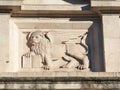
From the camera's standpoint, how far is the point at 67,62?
49.6ft

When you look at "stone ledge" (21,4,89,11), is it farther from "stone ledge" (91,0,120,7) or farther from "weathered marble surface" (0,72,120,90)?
"weathered marble surface" (0,72,120,90)

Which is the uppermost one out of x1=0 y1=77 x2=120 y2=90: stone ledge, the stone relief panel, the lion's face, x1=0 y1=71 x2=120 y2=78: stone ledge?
the lion's face

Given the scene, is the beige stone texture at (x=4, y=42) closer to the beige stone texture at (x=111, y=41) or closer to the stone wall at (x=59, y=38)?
the stone wall at (x=59, y=38)

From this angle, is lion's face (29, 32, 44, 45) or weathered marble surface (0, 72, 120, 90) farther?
lion's face (29, 32, 44, 45)

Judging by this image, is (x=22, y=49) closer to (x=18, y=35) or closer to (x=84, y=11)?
(x=18, y=35)

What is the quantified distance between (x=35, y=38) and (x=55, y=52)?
0.63m

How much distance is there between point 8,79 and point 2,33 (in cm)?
156

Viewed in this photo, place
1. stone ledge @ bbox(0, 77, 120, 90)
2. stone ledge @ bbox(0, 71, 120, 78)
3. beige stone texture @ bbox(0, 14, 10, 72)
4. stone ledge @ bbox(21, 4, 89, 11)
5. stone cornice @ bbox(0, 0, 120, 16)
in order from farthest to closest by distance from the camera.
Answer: stone ledge @ bbox(21, 4, 89, 11) < stone cornice @ bbox(0, 0, 120, 16) < beige stone texture @ bbox(0, 14, 10, 72) < stone ledge @ bbox(0, 71, 120, 78) < stone ledge @ bbox(0, 77, 120, 90)

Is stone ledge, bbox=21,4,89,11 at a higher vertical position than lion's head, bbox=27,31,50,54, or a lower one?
higher

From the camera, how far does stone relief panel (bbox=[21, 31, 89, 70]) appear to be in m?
15.0

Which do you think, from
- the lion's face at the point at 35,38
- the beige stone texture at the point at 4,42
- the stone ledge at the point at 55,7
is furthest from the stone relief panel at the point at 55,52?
the stone ledge at the point at 55,7

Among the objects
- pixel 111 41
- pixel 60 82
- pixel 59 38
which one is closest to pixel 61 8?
pixel 59 38

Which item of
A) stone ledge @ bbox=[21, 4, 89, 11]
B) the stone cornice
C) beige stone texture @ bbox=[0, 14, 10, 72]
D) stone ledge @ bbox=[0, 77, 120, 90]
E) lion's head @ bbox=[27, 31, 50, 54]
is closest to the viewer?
stone ledge @ bbox=[0, 77, 120, 90]

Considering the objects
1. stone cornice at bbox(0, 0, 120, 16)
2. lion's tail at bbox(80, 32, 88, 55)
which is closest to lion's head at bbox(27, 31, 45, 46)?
stone cornice at bbox(0, 0, 120, 16)
